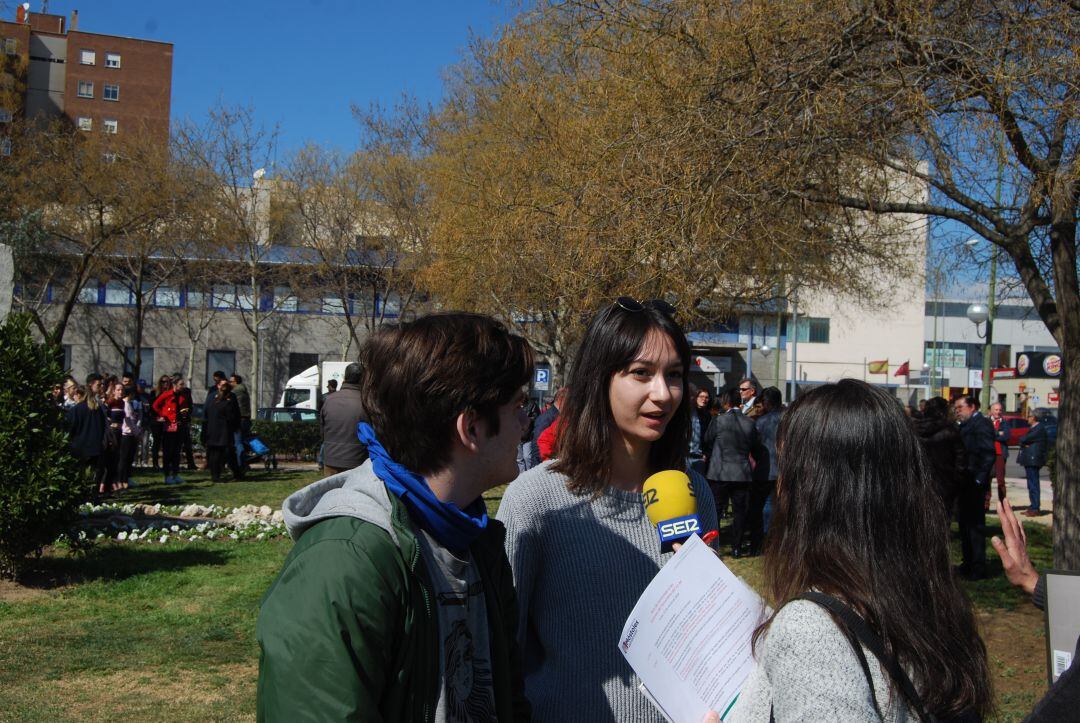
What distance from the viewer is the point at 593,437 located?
2832 mm

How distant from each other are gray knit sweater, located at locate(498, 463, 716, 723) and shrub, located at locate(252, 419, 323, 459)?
22457mm

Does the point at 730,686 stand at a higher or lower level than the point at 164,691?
higher

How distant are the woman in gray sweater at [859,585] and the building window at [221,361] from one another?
42.2 m

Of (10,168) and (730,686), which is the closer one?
(730,686)

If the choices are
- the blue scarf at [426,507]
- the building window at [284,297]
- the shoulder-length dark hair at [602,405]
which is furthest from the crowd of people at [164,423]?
the building window at [284,297]

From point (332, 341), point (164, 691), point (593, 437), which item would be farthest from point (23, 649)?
point (332, 341)

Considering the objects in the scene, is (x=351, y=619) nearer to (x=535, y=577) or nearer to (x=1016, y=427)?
(x=535, y=577)

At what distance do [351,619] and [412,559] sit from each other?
179 mm

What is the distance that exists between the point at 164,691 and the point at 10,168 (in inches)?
911

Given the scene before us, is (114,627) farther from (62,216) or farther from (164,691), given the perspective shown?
(62,216)

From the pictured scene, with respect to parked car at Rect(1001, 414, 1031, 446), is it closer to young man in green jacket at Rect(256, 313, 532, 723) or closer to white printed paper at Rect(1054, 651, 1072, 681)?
white printed paper at Rect(1054, 651, 1072, 681)

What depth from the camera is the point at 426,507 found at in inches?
76.5

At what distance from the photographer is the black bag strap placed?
1.68 metres

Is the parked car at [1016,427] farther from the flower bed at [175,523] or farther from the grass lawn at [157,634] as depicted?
the flower bed at [175,523]
